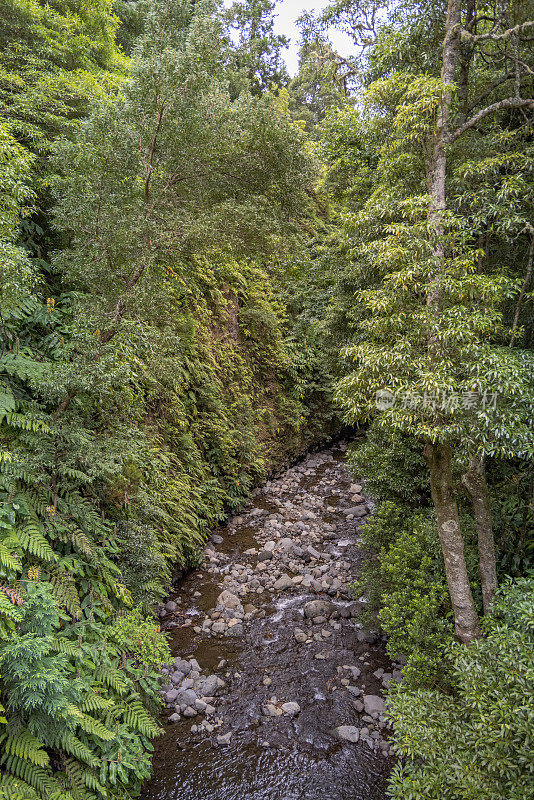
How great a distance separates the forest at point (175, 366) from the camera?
145 inches

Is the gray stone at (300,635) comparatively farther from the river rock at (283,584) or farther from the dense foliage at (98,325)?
the dense foliage at (98,325)

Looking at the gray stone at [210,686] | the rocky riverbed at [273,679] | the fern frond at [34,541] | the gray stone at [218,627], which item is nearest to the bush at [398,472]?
the rocky riverbed at [273,679]

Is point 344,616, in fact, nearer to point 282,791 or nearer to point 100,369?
point 282,791

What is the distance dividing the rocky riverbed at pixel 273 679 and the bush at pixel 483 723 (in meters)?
1.23

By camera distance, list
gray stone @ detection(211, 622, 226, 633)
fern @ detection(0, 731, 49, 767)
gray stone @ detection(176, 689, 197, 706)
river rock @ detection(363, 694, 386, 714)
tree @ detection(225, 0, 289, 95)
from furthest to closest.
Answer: tree @ detection(225, 0, 289, 95), gray stone @ detection(211, 622, 226, 633), gray stone @ detection(176, 689, 197, 706), river rock @ detection(363, 694, 386, 714), fern @ detection(0, 731, 49, 767)

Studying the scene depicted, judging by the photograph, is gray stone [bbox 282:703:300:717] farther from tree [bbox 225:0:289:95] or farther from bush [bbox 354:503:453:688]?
tree [bbox 225:0:289:95]

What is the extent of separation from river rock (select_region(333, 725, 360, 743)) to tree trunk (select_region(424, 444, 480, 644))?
1.75 m

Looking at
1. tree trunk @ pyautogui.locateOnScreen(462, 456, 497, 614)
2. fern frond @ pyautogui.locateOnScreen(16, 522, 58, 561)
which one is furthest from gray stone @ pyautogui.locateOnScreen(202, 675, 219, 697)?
tree trunk @ pyautogui.locateOnScreen(462, 456, 497, 614)

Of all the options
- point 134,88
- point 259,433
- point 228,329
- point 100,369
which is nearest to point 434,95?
point 134,88

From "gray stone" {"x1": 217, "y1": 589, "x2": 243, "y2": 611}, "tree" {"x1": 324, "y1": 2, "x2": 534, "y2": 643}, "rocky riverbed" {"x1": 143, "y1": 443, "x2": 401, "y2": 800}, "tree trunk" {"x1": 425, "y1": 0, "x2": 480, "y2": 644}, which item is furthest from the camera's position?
"gray stone" {"x1": 217, "y1": 589, "x2": 243, "y2": 611}

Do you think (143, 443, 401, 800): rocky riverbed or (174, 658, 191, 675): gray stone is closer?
(143, 443, 401, 800): rocky riverbed

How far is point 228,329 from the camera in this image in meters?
12.9

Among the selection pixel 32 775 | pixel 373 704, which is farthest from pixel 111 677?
pixel 373 704

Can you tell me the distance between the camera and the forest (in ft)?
12.1
